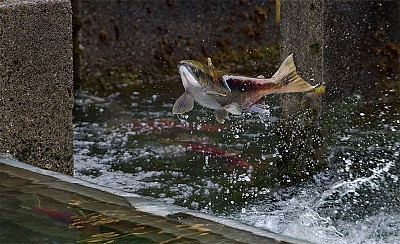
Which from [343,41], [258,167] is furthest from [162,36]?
[343,41]

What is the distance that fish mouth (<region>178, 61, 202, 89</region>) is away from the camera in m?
4.49

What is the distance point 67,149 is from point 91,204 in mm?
1387

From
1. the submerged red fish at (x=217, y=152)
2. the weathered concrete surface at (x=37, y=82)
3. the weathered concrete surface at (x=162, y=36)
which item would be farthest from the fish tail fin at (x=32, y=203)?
the weathered concrete surface at (x=162, y=36)

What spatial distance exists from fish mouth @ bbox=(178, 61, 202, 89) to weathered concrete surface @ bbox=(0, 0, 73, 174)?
122cm

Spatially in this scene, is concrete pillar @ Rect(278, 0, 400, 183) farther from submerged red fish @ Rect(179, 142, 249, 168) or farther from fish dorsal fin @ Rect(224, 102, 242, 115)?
fish dorsal fin @ Rect(224, 102, 242, 115)

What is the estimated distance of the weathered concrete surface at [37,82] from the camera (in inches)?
208

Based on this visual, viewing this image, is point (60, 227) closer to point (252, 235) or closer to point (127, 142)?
point (252, 235)

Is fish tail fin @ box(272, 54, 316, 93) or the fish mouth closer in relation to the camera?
the fish mouth

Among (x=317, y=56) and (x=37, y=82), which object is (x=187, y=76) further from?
(x=317, y=56)

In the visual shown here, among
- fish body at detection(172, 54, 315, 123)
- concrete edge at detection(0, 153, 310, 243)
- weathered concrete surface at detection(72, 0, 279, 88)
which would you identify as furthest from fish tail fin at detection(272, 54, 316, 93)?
weathered concrete surface at detection(72, 0, 279, 88)

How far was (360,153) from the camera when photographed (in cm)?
677

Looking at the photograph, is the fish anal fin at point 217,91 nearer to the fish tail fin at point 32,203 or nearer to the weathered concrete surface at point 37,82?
the fish tail fin at point 32,203

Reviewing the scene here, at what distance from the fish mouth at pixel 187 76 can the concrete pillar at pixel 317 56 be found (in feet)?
6.26

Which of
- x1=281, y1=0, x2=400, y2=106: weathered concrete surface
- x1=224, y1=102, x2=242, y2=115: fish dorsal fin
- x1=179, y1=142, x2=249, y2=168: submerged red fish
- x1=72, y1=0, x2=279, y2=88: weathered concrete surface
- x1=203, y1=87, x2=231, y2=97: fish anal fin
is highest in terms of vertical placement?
x1=72, y1=0, x2=279, y2=88: weathered concrete surface
